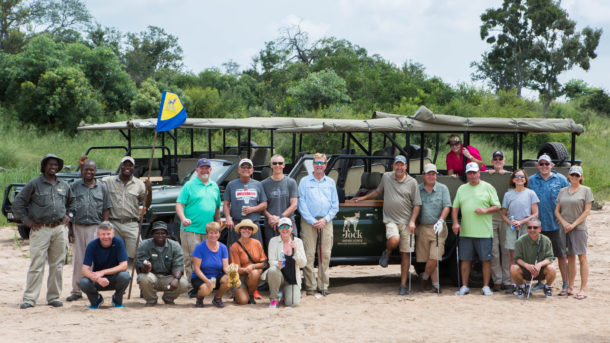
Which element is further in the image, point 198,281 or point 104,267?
point 198,281

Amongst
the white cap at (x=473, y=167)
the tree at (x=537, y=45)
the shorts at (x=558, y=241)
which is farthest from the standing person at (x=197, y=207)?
the tree at (x=537, y=45)

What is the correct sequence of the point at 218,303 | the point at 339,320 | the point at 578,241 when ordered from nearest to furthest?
the point at 339,320, the point at 218,303, the point at 578,241

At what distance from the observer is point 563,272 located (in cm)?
916

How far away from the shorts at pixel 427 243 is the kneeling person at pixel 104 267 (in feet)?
11.7

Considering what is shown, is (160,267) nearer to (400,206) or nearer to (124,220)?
(124,220)

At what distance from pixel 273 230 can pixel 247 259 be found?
562mm

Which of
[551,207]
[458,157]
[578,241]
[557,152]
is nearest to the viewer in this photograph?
[578,241]

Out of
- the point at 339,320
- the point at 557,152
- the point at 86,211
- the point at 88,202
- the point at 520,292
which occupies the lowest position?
the point at 339,320

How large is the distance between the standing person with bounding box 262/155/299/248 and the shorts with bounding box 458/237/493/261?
83.3 inches

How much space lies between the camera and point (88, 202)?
8.50 m

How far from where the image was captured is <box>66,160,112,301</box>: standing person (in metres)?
8.50

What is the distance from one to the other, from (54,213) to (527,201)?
5594 millimetres

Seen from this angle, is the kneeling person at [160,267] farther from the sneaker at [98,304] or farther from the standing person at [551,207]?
the standing person at [551,207]

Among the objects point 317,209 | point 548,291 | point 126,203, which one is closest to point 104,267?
point 126,203
